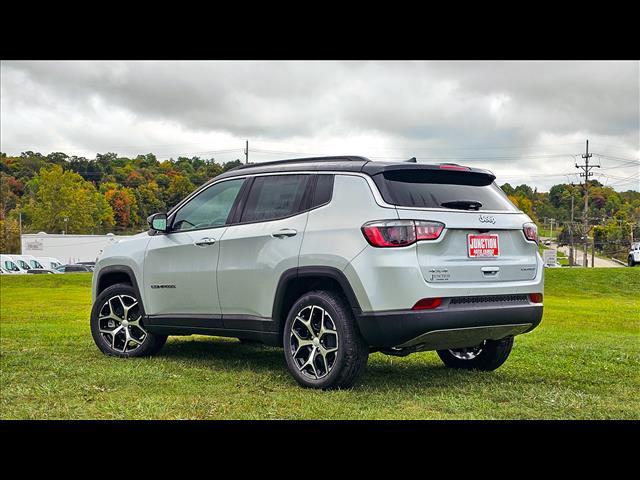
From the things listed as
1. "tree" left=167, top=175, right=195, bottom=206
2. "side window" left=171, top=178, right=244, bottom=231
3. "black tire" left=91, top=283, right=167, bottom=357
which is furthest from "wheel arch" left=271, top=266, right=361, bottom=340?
"tree" left=167, top=175, right=195, bottom=206

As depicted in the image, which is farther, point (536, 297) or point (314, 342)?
point (536, 297)

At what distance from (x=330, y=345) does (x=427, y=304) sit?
0.90m

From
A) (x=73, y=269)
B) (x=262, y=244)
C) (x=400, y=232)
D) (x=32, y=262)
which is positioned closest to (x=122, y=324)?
(x=262, y=244)

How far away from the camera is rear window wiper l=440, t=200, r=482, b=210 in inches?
238

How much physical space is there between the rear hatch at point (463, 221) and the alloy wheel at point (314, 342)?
0.96 meters

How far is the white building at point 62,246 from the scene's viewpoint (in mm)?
65625

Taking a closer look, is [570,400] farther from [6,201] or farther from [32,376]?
[6,201]

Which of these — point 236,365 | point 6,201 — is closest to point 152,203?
point 6,201

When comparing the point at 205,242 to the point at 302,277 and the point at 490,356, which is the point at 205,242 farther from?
the point at 490,356

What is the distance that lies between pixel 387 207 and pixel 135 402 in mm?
2489

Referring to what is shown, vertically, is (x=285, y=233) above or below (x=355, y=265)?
above

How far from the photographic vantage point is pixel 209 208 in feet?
24.8

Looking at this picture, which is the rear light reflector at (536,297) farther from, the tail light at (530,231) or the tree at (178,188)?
the tree at (178,188)

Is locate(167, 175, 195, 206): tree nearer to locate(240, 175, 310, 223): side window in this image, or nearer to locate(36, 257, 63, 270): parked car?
locate(36, 257, 63, 270): parked car
